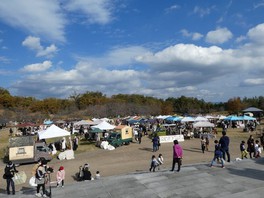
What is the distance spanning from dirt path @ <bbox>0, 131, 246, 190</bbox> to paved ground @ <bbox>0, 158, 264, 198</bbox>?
4.02 m

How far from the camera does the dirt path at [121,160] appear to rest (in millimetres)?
16953

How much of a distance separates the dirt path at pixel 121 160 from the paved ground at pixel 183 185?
13.2ft

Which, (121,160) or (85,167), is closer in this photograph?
(85,167)

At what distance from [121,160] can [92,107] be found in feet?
221

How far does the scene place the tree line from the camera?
81.4 metres

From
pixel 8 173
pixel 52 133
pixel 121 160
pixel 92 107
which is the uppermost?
pixel 92 107

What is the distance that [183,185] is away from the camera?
1026 centimetres

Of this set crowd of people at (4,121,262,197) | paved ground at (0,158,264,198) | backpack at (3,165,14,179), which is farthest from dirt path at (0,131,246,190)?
paved ground at (0,158,264,198)

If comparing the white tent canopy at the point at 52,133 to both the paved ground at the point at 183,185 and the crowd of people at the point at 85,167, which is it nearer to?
the crowd of people at the point at 85,167

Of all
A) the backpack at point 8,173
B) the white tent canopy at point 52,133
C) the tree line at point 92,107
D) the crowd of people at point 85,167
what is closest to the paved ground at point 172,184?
the crowd of people at point 85,167

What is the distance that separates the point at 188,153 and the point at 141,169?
21.3ft

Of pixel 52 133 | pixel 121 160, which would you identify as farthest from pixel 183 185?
pixel 52 133

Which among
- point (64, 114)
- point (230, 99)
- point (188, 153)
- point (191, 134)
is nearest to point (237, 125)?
point (191, 134)

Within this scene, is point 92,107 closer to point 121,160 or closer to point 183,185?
point 121,160
